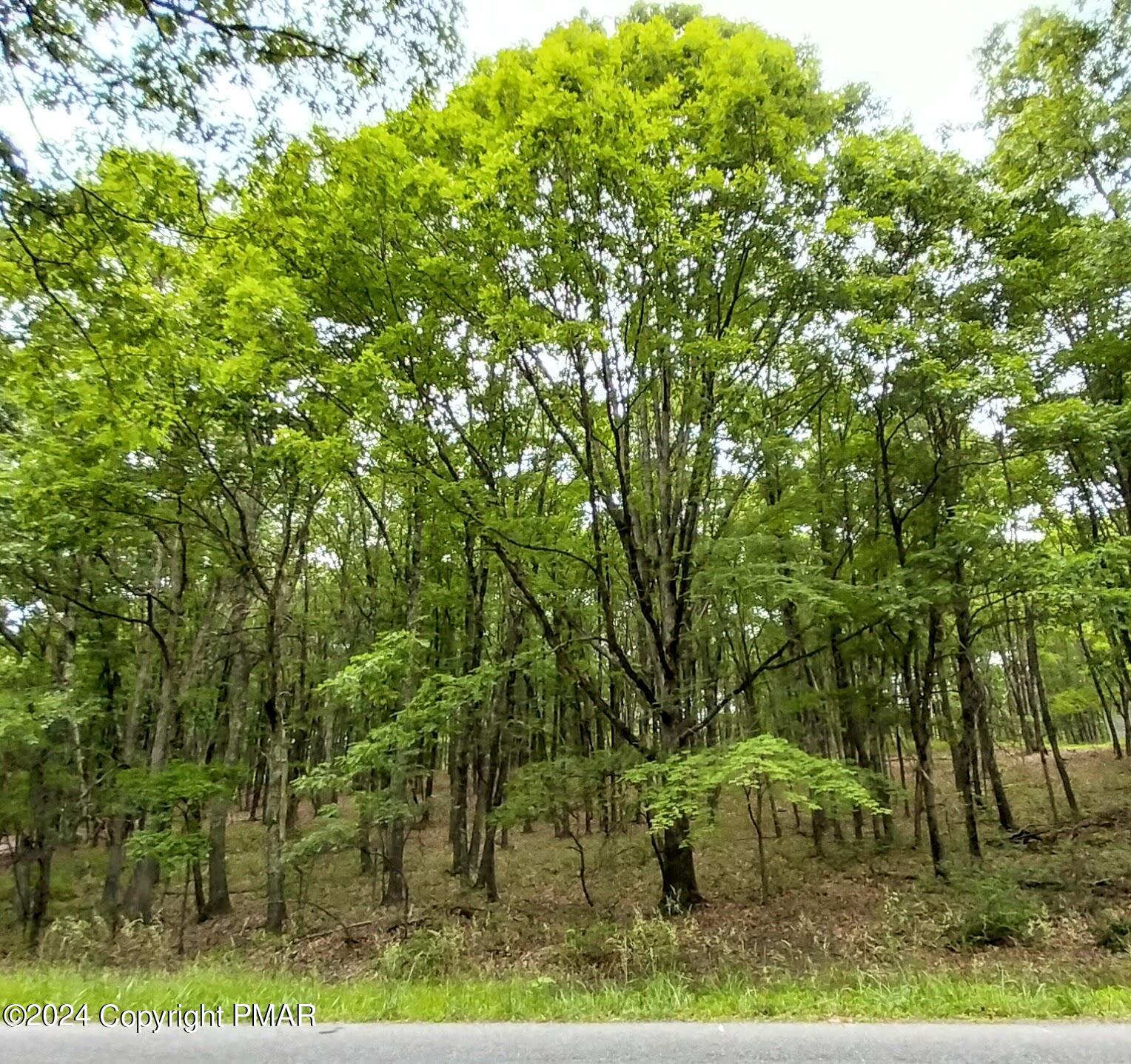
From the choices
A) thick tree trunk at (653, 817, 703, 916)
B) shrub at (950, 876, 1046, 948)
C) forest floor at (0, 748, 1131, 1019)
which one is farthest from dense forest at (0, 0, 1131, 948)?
shrub at (950, 876, 1046, 948)

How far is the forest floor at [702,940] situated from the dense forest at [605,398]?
0.86 meters

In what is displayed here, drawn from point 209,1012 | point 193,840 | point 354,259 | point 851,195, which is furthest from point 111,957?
point 851,195

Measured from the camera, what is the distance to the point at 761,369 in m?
9.48

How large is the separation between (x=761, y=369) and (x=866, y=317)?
1.46 metres

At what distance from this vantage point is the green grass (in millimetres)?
4207

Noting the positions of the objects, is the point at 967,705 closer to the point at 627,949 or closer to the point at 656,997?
the point at 627,949

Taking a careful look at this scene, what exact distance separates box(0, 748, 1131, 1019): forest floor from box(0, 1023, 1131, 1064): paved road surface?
36cm

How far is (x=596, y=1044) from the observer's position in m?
3.66

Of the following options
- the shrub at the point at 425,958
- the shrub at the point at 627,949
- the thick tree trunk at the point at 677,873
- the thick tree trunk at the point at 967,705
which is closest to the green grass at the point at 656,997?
the shrub at the point at 627,949

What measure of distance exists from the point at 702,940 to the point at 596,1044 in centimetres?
453

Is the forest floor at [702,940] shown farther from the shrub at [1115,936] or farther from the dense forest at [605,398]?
the dense forest at [605,398]

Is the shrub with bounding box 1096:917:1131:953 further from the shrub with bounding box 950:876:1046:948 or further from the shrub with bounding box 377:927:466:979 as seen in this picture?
the shrub with bounding box 377:927:466:979

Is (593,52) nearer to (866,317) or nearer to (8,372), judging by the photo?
(866,317)

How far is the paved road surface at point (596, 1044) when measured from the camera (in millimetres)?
3363
